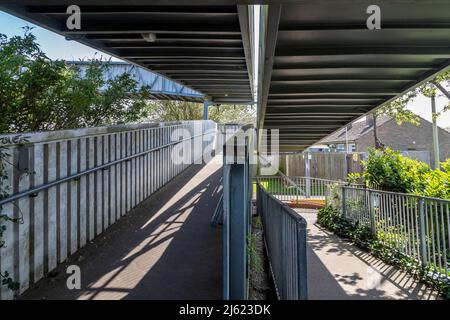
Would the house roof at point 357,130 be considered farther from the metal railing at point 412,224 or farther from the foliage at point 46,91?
the foliage at point 46,91

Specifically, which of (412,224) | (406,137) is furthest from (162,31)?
(406,137)

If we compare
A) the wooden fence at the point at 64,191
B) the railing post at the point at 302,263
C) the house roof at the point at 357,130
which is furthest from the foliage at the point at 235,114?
the railing post at the point at 302,263

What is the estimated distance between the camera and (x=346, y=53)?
14.4ft

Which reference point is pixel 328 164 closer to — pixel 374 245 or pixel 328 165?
pixel 328 165

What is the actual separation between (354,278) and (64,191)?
5.11 m

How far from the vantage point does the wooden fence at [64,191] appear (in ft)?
A: 9.39

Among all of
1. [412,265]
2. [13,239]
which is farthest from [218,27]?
[412,265]

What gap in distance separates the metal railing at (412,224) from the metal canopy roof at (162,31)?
4480 mm

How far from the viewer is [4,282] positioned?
2.56 m

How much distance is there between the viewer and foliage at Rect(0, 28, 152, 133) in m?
3.71

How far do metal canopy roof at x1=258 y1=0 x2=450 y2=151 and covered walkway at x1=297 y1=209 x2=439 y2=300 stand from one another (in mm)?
3696

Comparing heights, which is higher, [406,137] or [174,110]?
[174,110]

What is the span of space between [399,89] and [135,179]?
5.90 meters
